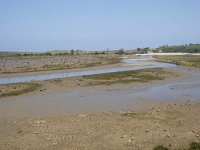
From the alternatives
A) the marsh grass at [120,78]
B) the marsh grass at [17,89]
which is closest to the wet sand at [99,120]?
the marsh grass at [17,89]

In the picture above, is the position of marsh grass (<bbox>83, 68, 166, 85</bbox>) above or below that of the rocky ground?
below

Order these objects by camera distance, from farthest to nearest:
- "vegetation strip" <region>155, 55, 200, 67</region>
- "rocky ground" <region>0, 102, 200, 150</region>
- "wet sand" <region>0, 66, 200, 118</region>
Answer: "vegetation strip" <region>155, 55, 200, 67</region> → "wet sand" <region>0, 66, 200, 118</region> → "rocky ground" <region>0, 102, 200, 150</region>

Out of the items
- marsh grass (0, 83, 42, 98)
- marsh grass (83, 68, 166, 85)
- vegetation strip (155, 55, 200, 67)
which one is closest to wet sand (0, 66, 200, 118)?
marsh grass (0, 83, 42, 98)

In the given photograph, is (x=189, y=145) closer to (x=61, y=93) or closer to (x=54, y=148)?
(x=54, y=148)

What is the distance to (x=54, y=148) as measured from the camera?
12.5 meters

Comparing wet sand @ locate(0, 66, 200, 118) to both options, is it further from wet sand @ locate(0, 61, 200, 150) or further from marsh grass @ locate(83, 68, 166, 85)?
marsh grass @ locate(83, 68, 166, 85)

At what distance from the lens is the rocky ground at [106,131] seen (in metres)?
12.8

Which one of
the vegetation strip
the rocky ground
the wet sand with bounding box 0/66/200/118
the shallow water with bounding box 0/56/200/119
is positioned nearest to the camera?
the rocky ground

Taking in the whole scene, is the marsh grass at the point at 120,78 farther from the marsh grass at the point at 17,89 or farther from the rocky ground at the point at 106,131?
the rocky ground at the point at 106,131

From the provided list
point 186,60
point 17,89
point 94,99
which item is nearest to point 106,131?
point 94,99

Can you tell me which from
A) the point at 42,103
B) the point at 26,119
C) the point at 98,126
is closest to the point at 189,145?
the point at 98,126

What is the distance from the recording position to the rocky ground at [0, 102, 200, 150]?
12781 mm

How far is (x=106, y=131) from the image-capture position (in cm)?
1453

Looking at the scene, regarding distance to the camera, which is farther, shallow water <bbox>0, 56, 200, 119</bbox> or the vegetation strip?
the vegetation strip
